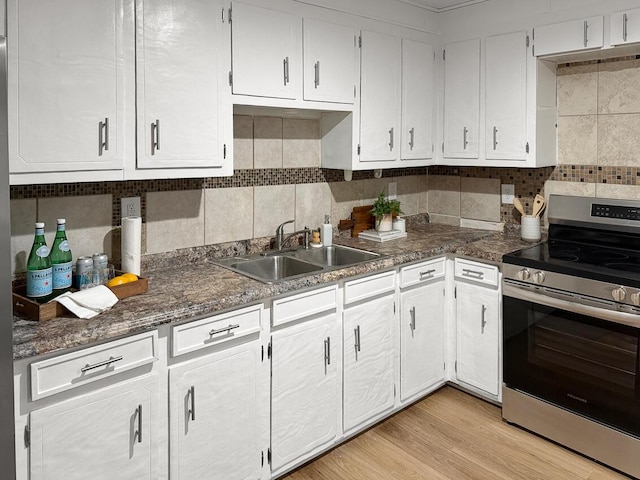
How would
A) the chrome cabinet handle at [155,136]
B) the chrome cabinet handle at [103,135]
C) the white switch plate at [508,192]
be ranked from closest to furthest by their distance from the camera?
the chrome cabinet handle at [103,135] < the chrome cabinet handle at [155,136] < the white switch plate at [508,192]

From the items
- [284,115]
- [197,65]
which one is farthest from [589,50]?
[197,65]

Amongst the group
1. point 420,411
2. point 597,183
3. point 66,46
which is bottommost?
point 420,411

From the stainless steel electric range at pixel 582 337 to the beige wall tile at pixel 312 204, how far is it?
1.14 m

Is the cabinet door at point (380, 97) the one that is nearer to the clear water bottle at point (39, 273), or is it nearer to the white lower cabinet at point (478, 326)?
the white lower cabinet at point (478, 326)

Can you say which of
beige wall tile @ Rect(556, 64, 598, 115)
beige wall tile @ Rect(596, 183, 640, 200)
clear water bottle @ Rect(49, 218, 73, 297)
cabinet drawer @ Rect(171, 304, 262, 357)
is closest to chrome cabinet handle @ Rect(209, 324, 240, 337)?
cabinet drawer @ Rect(171, 304, 262, 357)

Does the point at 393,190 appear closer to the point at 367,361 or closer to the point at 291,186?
the point at 291,186

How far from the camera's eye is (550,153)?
3213 mm

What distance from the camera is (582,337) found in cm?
249

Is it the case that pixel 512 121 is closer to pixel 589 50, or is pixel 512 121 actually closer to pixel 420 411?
pixel 589 50

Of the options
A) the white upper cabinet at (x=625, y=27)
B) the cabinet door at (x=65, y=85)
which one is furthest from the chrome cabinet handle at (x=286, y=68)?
the white upper cabinet at (x=625, y=27)

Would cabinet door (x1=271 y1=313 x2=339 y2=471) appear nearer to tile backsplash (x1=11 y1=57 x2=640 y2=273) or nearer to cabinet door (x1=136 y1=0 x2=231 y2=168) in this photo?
tile backsplash (x1=11 y1=57 x2=640 y2=273)

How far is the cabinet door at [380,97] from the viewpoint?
301 cm

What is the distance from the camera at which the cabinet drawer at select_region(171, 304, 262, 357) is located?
76.2 inches

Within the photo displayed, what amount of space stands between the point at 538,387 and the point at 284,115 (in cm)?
200
